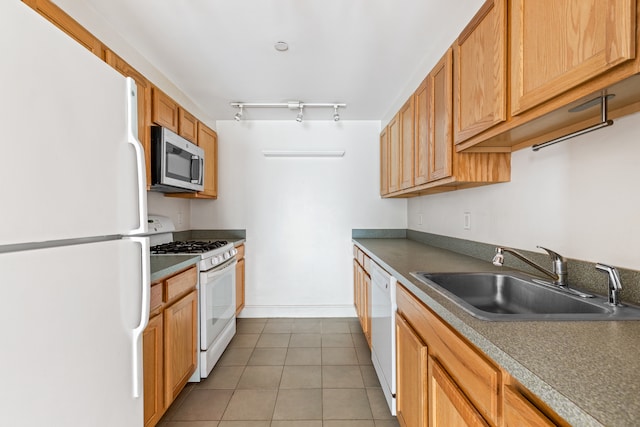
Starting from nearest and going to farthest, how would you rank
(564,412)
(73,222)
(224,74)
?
(564,412) → (73,222) → (224,74)

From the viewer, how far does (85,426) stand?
778mm

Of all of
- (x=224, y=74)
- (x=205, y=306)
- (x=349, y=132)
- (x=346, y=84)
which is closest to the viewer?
(x=205, y=306)

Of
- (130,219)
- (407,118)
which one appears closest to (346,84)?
(407,118)

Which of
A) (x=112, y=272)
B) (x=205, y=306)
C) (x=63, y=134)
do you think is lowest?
(x=205, y=306)

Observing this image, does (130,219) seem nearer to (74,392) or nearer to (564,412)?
(74,392)

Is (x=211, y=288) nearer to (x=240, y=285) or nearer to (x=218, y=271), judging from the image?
(x=218, y=271)

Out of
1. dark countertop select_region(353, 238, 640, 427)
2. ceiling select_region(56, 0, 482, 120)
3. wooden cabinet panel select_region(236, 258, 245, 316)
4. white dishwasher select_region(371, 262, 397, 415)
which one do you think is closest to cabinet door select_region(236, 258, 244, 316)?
wooden cabinet panel select_region(236, 258, 245, 316)

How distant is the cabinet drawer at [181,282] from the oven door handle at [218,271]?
11cm

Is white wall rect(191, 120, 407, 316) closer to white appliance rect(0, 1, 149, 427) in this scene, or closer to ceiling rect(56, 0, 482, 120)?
ceiling rect(56, 0, 482, 120)

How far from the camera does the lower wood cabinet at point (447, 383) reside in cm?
64

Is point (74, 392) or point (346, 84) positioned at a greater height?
point (346, 84)

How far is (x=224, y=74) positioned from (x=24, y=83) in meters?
1.91

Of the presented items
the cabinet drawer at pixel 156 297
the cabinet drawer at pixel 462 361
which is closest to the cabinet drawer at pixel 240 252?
the cabinet drawer at pixel 156 297

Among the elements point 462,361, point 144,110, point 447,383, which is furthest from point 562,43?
point 144,110
